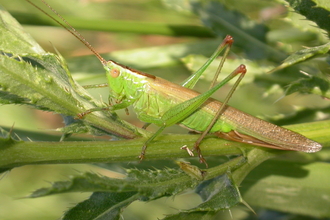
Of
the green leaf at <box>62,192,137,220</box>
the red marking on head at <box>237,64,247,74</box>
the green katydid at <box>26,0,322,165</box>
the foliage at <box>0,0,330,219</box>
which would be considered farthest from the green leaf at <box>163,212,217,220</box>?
the red marking on head at <box>237,64,247,74</box>

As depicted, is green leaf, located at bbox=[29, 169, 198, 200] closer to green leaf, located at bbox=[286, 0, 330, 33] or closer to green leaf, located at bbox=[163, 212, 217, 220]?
green leaf, located at bbox=[163, 212, 217, 220]

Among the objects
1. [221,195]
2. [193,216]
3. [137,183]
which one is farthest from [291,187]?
[137,183]

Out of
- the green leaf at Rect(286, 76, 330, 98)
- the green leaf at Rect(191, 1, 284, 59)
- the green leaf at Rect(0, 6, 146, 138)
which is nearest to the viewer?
the green leaf at Rect(0, 6, 146, 138)

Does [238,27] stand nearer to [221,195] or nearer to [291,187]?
[291,187]

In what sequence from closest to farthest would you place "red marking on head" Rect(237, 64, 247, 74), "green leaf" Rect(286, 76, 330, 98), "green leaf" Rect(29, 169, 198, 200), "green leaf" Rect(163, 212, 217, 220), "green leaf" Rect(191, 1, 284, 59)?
"green leaf" Rect(29, 169, 198, 200)
"green leaf" Rect(163, 212, 217, 220)
"green leaf" Rect(286, 76, 330, 98)
"red marking on head" Rect(237, 64, 247, 74)
"green leaf" Rect(191, 1, 284, 59)

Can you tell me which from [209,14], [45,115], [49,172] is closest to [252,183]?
[209,14]

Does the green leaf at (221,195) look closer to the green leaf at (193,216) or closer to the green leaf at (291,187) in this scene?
the green leaf at (193,216)

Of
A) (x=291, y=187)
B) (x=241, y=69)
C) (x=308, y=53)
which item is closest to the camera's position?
(x=308, y=53)

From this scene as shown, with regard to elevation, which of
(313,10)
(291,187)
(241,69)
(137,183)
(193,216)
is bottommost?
(291,187)
